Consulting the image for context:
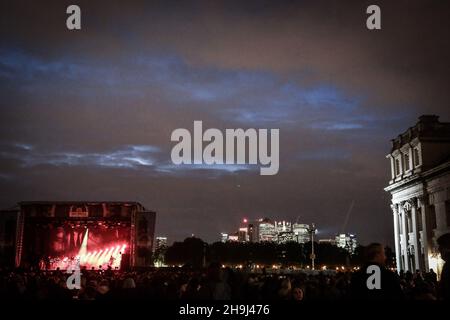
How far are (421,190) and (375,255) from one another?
Answer: 209ft

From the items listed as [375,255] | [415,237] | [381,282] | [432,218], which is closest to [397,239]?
[415,237]

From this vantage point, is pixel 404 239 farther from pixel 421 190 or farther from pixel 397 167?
pixel 421 190

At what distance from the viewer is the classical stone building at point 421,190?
59781 millimetres

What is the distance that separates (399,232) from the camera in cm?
7806

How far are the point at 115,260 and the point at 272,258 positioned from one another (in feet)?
363

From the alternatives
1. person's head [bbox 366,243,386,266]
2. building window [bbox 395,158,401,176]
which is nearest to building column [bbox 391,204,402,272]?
building window [bbox 395,158,401,176]

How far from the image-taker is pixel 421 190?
65438mm

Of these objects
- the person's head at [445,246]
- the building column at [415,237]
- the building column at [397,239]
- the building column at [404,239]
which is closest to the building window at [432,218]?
the building column at [415,237]

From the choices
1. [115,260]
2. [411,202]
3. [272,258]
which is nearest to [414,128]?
[411,202]

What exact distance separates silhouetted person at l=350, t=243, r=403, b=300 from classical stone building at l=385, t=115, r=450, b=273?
180ft

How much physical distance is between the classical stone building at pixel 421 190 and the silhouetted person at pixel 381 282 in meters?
54.8

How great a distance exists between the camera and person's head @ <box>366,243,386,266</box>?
21.6ft
